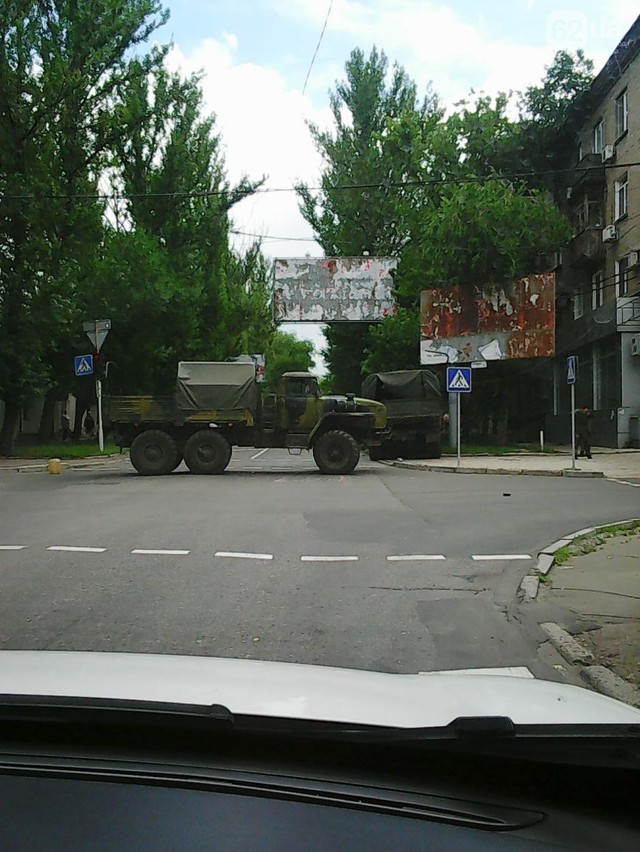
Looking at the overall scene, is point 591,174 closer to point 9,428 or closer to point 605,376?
point 605,376

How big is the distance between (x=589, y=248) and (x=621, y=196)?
7.82 feet

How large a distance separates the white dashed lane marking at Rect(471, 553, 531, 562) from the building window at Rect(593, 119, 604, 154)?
28.1 metres

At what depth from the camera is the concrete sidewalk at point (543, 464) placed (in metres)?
21.2

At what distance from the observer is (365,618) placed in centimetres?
696

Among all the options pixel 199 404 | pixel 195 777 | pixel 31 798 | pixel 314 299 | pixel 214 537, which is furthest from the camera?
pixel 314 299

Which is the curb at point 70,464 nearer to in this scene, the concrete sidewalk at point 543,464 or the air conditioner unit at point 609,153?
the concrete sidewalk at point 543,464

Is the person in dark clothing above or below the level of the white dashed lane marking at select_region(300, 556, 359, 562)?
above

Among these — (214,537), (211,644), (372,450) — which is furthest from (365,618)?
(372,450)

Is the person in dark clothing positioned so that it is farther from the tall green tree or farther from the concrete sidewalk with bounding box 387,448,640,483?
the tall green tree

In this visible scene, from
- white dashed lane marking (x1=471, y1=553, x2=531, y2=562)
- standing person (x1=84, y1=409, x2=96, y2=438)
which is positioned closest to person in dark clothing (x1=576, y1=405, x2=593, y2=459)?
white dashed lane marking (x1=471, y1=553, x2=531, y2=562)

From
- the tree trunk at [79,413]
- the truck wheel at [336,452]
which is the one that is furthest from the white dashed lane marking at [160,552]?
the tree trunk at [79,413]

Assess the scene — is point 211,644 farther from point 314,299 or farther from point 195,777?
point 314,299

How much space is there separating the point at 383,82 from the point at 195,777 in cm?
4649

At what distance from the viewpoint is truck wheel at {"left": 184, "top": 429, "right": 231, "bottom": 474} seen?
2139 cm
